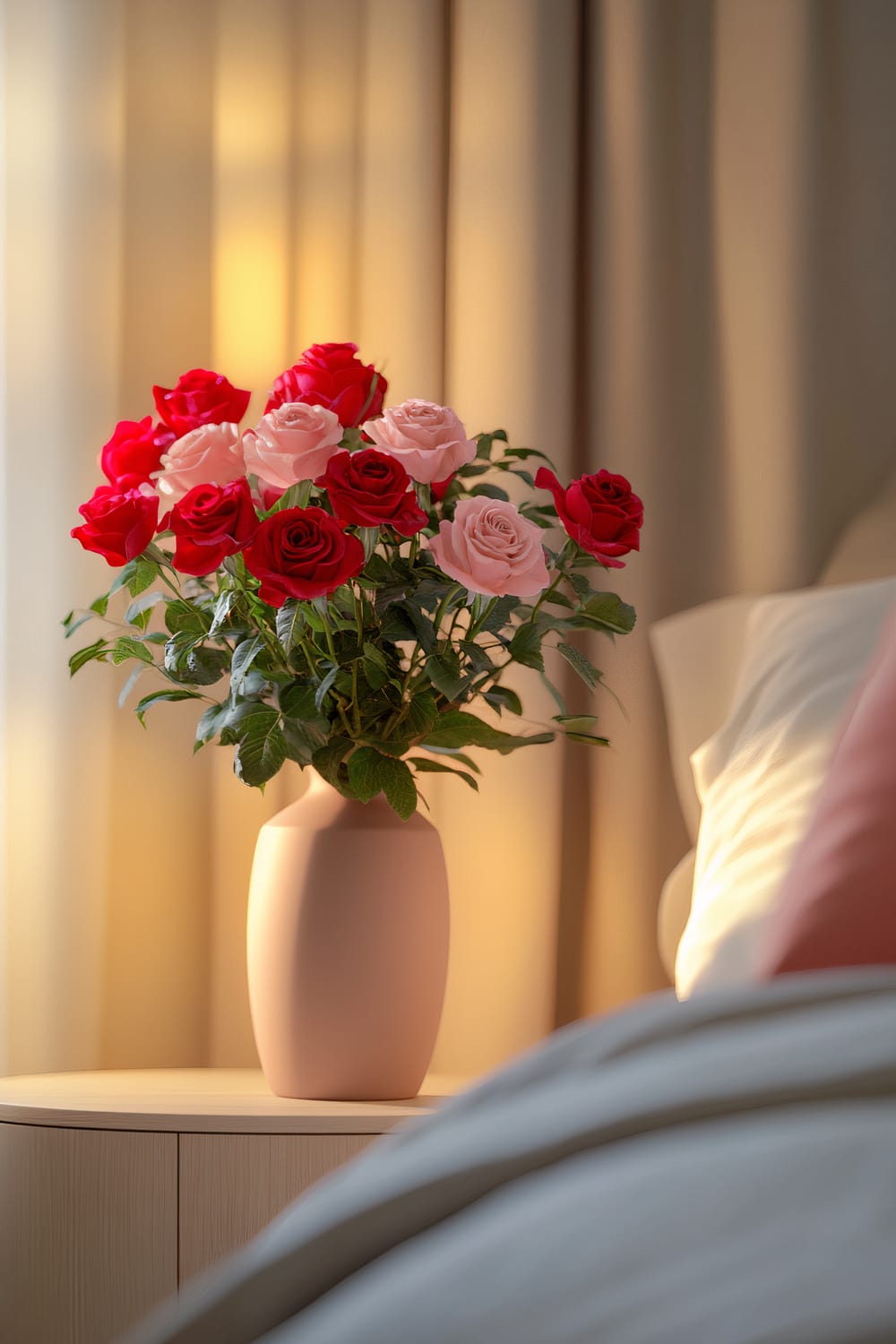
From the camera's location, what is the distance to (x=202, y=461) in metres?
1.21

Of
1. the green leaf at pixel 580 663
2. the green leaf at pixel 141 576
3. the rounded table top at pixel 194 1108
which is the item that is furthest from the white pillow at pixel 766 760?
the green leaf at pixel 141 576

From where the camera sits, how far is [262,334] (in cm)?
164

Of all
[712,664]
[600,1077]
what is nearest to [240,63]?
[712,664]

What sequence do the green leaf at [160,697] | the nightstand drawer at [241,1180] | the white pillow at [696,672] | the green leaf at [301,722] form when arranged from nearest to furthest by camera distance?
the nightstand drawer at [241,1180], the green leaf at [301,722], the green leaf at [160,697], the white pillow at [696,672]

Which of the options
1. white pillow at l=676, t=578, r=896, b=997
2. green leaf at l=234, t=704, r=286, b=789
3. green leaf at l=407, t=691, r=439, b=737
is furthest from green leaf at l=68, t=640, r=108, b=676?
white pillow at l=676, t=578, r=896, b=997

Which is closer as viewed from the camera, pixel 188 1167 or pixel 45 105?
pixel 188 1167

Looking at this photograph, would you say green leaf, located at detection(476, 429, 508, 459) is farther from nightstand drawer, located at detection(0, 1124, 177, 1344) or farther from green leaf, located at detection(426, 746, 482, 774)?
nightstand drawer, located at detection(0, 1124, 177, 1344)

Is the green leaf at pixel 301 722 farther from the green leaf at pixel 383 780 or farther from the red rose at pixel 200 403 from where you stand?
the red rose at pixel 200 403

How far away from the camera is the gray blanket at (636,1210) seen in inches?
13.2

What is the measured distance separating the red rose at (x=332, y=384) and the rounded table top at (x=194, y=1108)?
0.62m

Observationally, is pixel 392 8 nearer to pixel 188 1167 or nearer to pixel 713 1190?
pixel 188 1167

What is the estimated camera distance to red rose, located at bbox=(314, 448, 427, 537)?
3.69 ft

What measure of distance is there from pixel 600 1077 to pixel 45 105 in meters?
1.48

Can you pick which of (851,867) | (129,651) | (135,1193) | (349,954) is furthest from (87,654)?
(851,867)
